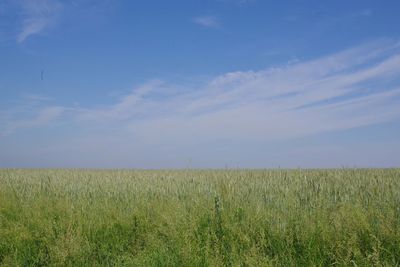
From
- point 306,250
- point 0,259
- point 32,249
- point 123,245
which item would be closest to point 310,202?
point 306,250

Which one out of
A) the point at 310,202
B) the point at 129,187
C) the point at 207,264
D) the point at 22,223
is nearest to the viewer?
the point at 207,264

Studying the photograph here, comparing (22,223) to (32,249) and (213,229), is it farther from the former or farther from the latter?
(213,229)

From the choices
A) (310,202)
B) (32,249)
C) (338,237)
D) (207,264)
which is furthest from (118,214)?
(338,237)

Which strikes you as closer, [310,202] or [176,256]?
[176,256]

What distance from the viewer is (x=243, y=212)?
8398 millimetres

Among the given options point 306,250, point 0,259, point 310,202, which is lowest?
point 0,259

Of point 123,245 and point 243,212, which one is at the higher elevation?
point 243,212

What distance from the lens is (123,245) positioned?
8.65m

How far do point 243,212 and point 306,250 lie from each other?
1.76 meters

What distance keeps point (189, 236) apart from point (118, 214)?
282cm

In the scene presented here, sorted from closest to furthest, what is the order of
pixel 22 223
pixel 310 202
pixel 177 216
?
pixel 177 216
pixel 310 202
pixel 22 223

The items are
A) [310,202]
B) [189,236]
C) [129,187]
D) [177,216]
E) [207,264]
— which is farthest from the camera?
[129,187]

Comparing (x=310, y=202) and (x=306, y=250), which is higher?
(x=310, y=202)

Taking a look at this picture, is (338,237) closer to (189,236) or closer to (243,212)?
(243,212)
